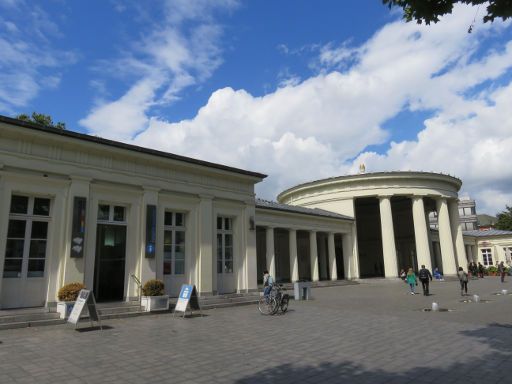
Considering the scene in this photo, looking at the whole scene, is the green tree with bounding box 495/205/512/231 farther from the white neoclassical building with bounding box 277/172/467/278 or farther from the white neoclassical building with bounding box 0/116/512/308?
the white neoclassical building with bounding box 0/116/512/308

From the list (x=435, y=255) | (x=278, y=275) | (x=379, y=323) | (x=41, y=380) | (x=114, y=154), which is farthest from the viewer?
(x=435, y=255)

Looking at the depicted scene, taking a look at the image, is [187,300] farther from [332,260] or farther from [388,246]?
[388,246]

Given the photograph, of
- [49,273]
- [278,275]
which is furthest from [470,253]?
[49,273]

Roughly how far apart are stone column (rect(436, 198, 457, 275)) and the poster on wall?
3123 cm

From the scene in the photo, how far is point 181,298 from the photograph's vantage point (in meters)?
11.9

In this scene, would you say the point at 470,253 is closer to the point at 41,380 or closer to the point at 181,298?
the point at 181,298

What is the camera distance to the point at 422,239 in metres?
33.4

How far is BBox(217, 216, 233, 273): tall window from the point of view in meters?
16.9

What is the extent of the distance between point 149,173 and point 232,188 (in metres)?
4.15

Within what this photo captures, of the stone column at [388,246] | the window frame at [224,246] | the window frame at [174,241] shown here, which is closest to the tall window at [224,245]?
the window frame at [224,246]

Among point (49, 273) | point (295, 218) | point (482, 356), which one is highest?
point (295, 218)

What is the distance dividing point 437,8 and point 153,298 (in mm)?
10842

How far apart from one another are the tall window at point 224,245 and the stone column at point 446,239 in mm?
24470

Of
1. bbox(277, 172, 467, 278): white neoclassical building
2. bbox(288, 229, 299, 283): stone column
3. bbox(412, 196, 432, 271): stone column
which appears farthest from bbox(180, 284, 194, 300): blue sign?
bbox(412, 196, 432, 271): stone column
